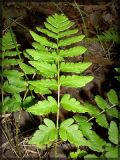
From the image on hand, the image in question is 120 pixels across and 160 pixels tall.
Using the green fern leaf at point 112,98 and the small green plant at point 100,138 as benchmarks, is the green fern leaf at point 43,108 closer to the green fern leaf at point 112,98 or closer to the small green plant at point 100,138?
the small green plant at point 100,138

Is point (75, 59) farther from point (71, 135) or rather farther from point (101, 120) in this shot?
point (71, 135)

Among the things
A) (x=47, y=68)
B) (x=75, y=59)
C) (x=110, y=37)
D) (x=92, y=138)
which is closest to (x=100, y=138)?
(x=92, y=138)

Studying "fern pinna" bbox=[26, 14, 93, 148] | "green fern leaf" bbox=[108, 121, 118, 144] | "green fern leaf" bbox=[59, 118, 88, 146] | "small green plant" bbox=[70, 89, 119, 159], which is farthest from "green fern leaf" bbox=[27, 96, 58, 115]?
"green fern leaf" bbox=[108, 121, 118, 144]

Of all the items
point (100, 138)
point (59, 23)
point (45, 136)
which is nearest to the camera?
point (45, 136)

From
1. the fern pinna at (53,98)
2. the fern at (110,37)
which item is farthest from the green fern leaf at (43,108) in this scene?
the fern at (110,37)

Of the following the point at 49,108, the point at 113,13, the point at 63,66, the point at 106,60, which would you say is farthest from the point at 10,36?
the point at 113,13
